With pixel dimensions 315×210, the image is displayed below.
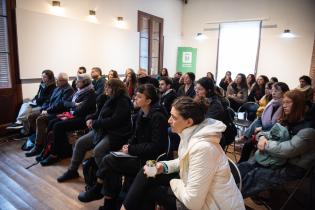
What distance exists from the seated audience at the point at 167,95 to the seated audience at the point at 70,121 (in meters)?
0.95

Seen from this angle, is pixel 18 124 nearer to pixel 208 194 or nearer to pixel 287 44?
pixel 208 194

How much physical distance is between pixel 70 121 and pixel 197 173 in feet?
7.58

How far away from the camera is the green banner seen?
7730mm

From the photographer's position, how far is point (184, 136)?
1341mm

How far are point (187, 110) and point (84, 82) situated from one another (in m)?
2.16

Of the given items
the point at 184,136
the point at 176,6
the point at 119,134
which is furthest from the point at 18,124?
the point at 176,6

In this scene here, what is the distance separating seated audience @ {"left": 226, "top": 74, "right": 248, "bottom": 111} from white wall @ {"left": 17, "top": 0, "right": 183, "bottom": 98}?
2.60 m

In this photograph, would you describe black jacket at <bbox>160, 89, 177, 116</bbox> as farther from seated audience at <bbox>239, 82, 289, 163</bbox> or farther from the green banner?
the green banner

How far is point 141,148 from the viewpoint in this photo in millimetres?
1885

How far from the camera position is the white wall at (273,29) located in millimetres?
6258

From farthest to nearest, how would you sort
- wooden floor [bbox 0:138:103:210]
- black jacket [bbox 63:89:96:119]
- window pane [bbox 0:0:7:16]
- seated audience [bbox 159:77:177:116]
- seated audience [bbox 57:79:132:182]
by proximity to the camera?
window pane [bbox 0:0:7:16]
seated audience [bbox 159:77:177:116]
black jacket [bbox 63:89:96:119]
seated audience [bbox 57:79:132:182]
wooden floor [bbox 0:138:103:210]

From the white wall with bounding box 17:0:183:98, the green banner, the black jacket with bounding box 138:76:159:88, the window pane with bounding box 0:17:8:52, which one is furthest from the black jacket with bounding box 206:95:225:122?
the green banner

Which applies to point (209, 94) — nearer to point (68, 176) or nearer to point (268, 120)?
point (268, 120)

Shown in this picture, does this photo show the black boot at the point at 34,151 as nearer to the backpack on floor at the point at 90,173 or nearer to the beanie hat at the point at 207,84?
the backpack on floor at the point at 90,173
